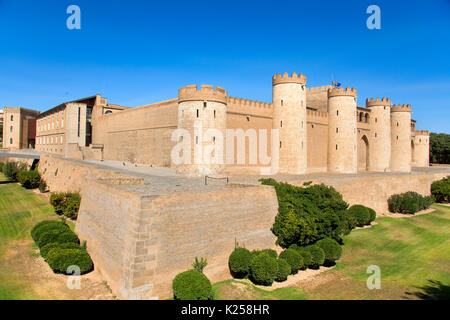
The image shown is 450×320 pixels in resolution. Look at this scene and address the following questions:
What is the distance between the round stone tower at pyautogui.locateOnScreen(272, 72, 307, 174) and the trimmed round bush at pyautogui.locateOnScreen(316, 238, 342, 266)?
13166 mm

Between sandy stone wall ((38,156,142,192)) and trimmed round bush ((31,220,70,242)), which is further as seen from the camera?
sandy stone wall ((38,156,142,192))

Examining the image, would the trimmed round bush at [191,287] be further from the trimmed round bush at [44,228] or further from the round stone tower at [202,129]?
the round stone tower at [202,129]

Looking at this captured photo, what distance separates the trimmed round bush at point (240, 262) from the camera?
1457 cm

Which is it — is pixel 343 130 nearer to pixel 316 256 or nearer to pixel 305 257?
pixel 316 256

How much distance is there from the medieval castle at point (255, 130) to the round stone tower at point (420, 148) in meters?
16.7

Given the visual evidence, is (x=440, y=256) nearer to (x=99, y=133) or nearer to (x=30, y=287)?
(x=30, y=287)

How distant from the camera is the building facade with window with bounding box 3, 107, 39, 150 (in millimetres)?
63688

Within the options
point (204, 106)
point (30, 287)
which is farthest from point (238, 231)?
point (204, 106)

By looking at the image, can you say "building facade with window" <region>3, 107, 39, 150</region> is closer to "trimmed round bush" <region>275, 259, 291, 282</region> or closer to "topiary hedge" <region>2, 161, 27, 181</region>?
"topiary hedge" <region>2, 161, 27, 181</region>

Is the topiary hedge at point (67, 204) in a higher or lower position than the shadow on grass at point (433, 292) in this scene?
higher

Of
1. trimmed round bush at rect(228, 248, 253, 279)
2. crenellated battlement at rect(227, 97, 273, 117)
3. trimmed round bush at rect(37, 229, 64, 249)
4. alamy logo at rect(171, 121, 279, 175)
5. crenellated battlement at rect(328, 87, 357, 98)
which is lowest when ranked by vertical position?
trimmed round bush at rect(228, 248, 253, 279)

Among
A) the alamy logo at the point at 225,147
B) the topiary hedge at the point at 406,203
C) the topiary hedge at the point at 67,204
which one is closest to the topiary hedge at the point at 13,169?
the topiary hedge at the point at 67,204

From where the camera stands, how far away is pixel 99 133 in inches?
1909

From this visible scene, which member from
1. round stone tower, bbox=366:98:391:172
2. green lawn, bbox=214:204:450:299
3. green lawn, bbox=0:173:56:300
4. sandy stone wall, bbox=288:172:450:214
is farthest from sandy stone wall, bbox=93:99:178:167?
round stone tower, bbox=366:98:391:172
